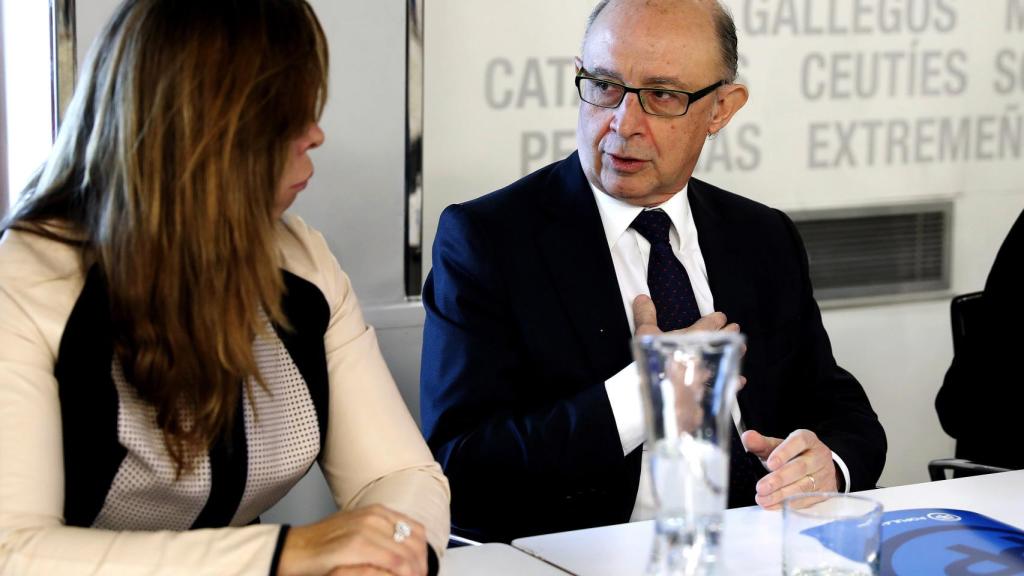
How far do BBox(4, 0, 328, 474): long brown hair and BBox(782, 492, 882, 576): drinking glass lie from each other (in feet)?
2.39

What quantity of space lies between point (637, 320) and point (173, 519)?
0.93 metres

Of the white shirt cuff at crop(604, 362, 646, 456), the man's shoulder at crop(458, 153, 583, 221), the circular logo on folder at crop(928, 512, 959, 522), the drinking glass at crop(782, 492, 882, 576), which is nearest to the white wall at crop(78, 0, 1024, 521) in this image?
the man's shoulder at crop(458, 153, 583, 221)

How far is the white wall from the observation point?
9.98 feet

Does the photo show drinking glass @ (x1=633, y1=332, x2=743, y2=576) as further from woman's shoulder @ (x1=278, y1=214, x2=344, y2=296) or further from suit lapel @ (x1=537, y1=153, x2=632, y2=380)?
suit lapel @ (x1=537, y1=153, x2=632, y2=380)

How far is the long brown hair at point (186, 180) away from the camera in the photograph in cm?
164

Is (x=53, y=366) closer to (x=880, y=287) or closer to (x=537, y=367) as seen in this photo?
(x=537, y=367)

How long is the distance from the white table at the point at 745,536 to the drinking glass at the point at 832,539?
0.15 metres

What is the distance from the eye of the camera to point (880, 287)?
3.98 m

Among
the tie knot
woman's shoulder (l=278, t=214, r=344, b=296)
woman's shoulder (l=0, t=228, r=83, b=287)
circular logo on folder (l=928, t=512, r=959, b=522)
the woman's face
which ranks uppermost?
the woman's face

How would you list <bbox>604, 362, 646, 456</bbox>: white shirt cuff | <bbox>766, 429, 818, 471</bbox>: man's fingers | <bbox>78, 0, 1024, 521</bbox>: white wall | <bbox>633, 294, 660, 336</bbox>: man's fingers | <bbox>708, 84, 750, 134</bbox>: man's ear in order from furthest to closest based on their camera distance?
<bbox>78, 0, 1024, 521</bbox>: white wall, <bbox>708, 84, 750, 134</bbox>: man's ear, <bbox>633, 294, 660, 336</bbox>: man's fingers, <bbox>604, 362, 646, 456</bbox>: white shirt cuff, <bbox>766, 429, 818, 471</bbox>: man's fingers

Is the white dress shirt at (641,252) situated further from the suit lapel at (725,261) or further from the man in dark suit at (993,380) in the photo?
the man in dark suit at (993,380)

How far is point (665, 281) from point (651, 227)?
114mm

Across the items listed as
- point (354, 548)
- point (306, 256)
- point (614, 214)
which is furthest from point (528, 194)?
point (354, 548)

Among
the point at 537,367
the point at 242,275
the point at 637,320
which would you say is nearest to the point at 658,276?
the point at 637,320
